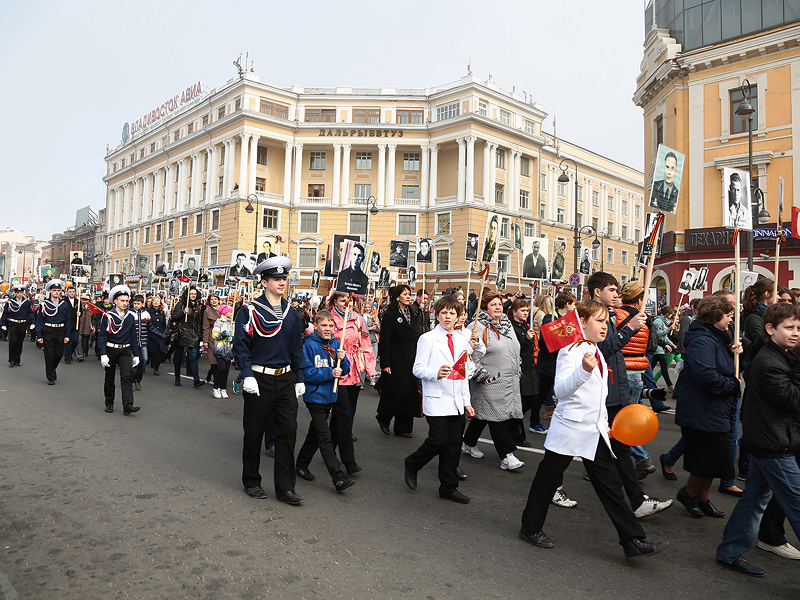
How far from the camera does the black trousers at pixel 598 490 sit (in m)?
3.90

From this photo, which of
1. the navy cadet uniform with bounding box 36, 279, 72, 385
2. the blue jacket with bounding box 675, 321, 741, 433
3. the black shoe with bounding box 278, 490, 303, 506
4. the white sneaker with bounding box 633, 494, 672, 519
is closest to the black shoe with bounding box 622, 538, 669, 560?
the white sneaker with bounding box 633, 494, 672, 519

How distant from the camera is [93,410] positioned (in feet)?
29.9

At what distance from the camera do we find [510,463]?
6.27 meters

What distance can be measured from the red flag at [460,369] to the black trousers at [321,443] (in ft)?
4.37

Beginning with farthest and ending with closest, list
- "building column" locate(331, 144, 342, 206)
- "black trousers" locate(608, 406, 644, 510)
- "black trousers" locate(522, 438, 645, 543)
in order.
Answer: "building column" locate(331, 144, 342, 206) < "black trousers" locate(608, 406, 644, 510) < "black trousers" locate(522, 438, 645, 543)

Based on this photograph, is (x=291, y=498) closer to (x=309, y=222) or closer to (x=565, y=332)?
(x=565, y=332)

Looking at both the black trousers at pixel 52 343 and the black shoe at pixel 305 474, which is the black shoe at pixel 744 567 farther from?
the black trousers at pixel 52 343

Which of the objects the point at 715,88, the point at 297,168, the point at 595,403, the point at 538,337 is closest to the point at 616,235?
the point at 297,168

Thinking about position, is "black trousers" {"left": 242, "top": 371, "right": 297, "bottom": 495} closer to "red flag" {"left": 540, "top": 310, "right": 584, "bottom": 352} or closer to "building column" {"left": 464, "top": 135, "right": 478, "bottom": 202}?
"red flag" {"left": 540, "top": 310, "right": 584, "bottom": 352}

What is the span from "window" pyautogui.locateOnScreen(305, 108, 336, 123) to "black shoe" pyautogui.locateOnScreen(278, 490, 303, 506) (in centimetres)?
5590

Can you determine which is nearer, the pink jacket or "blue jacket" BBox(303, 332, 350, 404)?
"blue jacket" BBox(303, 332, 350, 404)

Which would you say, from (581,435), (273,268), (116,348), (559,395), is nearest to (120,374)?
(116,348)

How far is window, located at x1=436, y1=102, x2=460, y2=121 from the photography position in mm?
54041

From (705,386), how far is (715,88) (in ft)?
94.0
